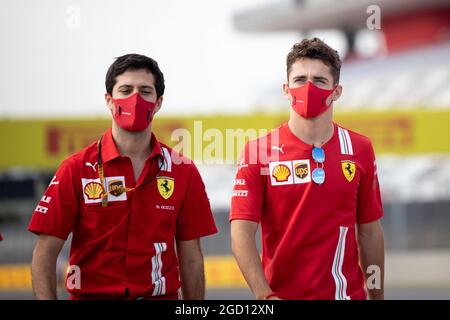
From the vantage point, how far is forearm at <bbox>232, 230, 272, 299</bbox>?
4059 mm

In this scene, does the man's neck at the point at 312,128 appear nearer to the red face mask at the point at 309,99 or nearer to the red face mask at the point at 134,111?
the red face mask at the point at 309,99

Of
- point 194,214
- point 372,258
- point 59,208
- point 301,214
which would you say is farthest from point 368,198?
point 59,208

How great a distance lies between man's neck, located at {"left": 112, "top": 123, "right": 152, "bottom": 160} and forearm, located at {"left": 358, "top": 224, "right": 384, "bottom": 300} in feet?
3.94

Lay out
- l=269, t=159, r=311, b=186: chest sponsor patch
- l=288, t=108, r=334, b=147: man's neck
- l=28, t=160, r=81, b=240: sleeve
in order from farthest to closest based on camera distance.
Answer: l=288, t=108, r=334, b=147: man's neck → l=269, t=159, r=311, b=186: chest sponsor patch → l=28, t=160, r=81, b=240: sleeve

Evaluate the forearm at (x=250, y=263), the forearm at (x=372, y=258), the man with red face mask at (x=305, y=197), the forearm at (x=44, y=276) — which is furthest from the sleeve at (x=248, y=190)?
the forearm at (x=44, y=276)

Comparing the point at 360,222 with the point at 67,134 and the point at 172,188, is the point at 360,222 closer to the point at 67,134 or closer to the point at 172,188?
the point at 172,188

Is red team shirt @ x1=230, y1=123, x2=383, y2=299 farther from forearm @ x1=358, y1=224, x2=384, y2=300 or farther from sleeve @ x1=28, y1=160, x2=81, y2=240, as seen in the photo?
sleeve @ x1=28, y1=160, x2=81, y2=240

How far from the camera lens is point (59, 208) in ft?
13.7

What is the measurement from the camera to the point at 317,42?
169 inches

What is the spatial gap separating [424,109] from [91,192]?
12144 millimetres

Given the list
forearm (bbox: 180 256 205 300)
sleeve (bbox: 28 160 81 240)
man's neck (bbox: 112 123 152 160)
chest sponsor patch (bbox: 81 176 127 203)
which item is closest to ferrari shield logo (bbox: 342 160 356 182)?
forearm (bbox: 180 256 205 300)

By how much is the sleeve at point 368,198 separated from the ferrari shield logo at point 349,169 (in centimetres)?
9

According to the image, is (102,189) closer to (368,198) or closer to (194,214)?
(194,214)
